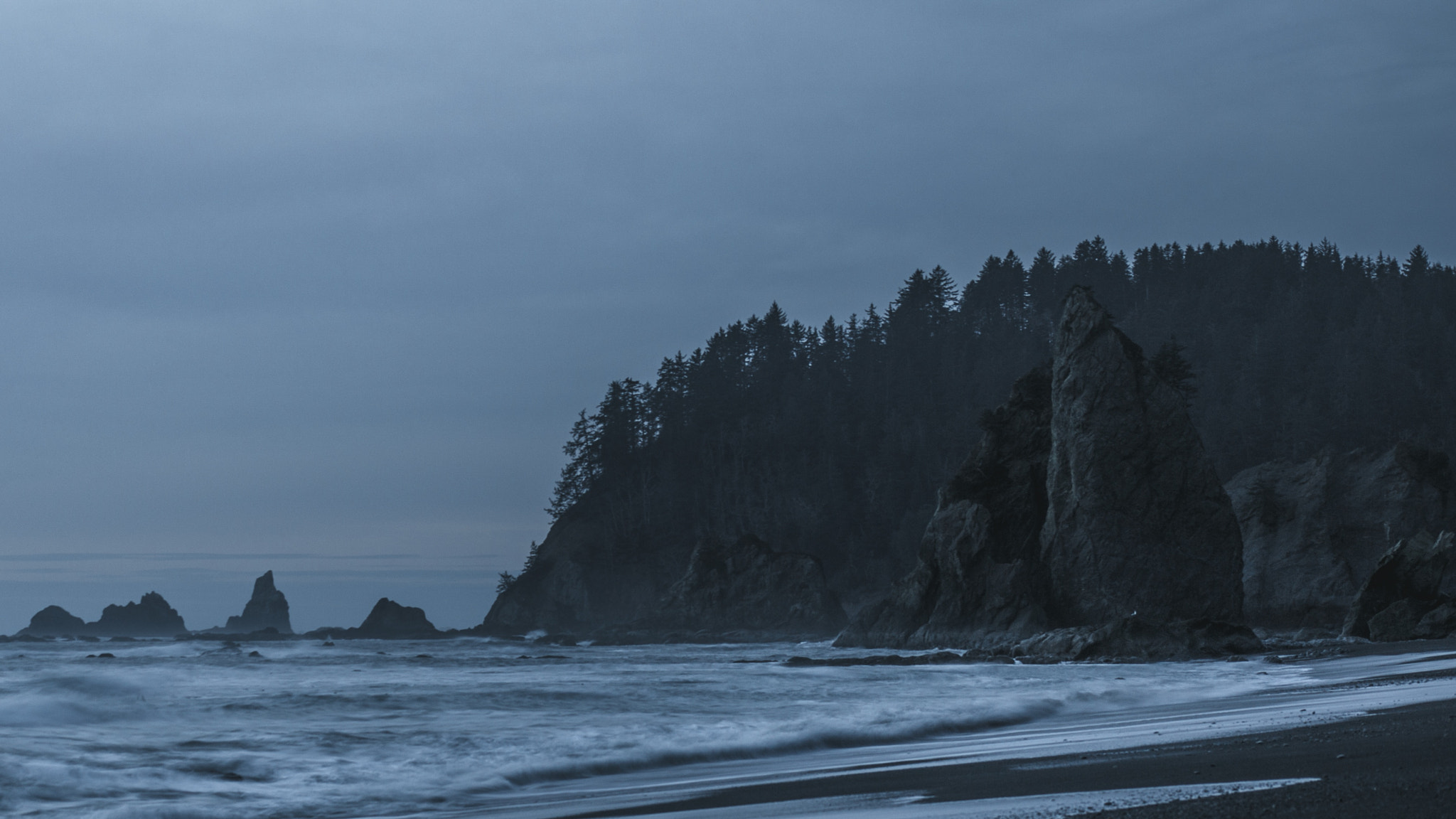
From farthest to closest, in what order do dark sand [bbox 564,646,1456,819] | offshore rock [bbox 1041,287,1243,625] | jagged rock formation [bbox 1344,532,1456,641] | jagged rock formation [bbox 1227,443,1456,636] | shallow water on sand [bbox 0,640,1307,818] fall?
jagged rock formation [bbox 1227,443,1456,636], offshore rock [bbox 1041,287,1243,625], jagged rock formation [bbox 1344,532,1456,641], shallow water on sand [bbox 0,640,1307,818], dark sand [bbox 564,646,1456,819]

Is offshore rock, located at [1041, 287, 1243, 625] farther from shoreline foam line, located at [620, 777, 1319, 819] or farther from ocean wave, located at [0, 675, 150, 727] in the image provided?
shoreline foam line, located at [620, 777, 1319, 819]

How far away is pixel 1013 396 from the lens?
50.5 meters

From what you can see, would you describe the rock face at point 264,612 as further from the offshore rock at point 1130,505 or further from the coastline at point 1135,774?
the coastline at point 1135,774

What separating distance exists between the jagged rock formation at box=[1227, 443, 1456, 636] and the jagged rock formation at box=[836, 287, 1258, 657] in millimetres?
11716

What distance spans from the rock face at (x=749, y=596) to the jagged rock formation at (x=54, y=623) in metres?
76.7

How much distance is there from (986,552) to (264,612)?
4000 inches

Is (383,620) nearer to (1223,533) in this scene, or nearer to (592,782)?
(1223,533)

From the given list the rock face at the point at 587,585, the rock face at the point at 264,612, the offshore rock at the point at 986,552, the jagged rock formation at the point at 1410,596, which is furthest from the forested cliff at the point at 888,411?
the rock face at the point at 264,612

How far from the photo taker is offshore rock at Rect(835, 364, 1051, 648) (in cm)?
4203

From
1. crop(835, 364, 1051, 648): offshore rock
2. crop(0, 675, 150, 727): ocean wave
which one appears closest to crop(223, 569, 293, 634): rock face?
crop(835, 364, 1051, 648): offshore rock

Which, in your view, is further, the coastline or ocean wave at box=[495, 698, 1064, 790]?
ocean wave at box=[495, 698, 1064, 790]

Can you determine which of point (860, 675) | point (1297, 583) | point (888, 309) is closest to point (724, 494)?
point (888, 309)

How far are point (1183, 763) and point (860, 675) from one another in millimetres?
17487

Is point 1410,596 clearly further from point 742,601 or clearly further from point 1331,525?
point 742,601
